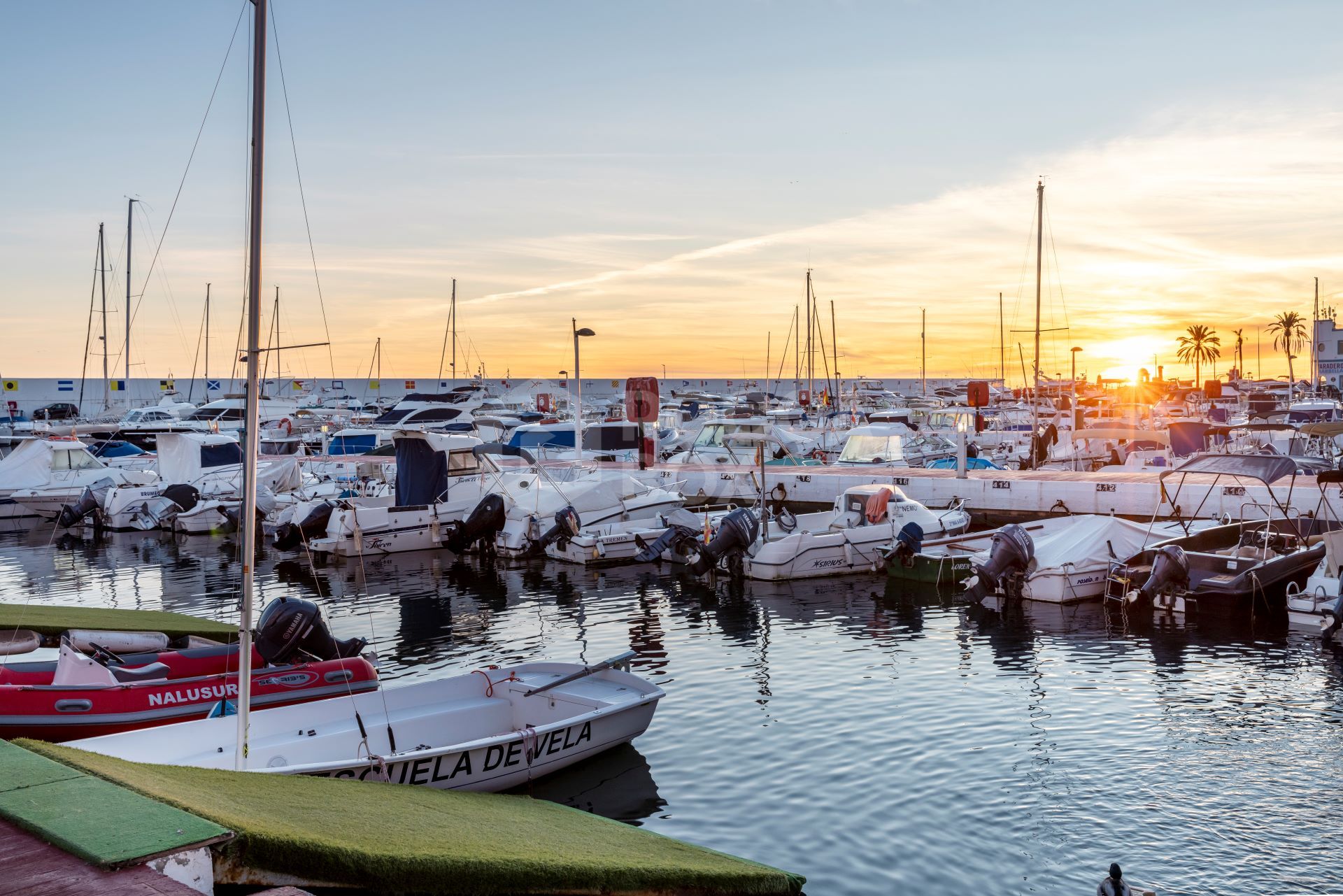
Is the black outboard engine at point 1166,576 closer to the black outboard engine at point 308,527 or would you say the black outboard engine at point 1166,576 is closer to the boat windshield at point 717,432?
the black outboard engine at point 308,527

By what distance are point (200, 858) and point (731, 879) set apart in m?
4.12

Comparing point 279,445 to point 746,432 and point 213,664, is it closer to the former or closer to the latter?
point 746,432

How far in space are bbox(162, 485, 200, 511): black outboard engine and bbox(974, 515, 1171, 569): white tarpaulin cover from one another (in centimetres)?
2623

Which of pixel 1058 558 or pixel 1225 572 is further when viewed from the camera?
pixel 1058 558

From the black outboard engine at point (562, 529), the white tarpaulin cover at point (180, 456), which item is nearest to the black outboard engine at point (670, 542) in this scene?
the black outboard engine at point (562, 529)

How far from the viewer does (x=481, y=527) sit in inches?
1164

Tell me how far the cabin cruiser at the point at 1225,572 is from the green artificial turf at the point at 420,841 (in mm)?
14117

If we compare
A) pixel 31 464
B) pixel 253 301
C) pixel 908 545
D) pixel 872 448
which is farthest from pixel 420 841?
pixel 31 464

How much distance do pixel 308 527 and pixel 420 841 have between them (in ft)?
78.8

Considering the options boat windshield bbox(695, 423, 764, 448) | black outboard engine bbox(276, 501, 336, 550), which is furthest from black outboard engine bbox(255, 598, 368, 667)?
boat windshield bbox(695, 423, 764, 448)

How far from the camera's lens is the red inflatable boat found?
11.6 m

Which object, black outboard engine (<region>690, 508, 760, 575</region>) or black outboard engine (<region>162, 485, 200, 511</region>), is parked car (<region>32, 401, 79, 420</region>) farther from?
black outboard engine (<region>690, 508, 760, 575</region>)

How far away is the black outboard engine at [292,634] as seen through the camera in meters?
14.1

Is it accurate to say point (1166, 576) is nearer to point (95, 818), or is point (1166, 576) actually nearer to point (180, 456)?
point (95, 818)
